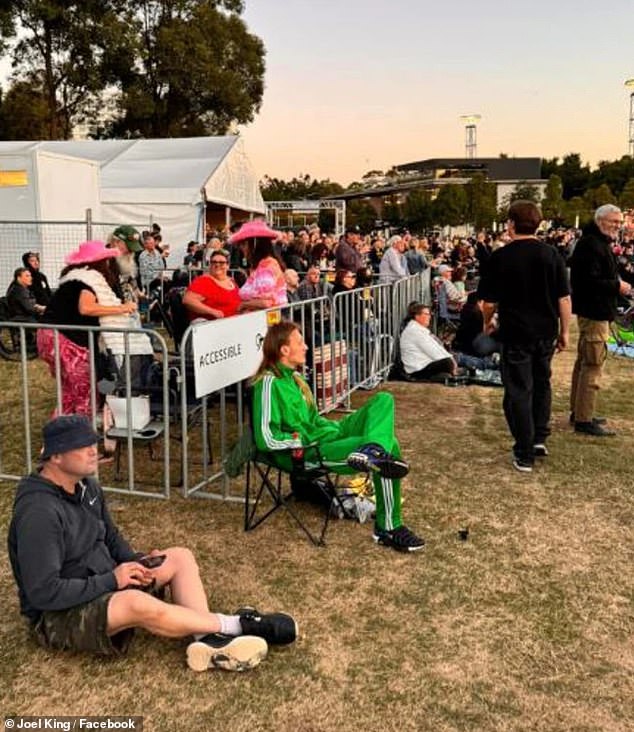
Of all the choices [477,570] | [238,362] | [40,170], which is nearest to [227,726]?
[477,570]

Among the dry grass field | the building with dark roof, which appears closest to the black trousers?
the dry grass field

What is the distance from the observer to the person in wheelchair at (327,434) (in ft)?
13.1

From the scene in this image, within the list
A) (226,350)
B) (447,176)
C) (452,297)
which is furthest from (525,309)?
(447,176)

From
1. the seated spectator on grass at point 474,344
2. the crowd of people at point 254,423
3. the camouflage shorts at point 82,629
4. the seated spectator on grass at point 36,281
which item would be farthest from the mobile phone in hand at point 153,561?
the seated spectator on grass at point 36,281

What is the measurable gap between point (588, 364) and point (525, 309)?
128 cm

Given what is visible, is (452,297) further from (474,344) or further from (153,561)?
(153,561)

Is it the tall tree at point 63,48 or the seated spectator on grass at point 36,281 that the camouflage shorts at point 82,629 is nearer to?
the seated spectator on grass at point 36,281

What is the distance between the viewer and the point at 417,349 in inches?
350

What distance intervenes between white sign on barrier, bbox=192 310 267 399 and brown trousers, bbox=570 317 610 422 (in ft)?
9.37

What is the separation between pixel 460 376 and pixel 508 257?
139 inches

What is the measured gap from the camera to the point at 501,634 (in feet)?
10.9

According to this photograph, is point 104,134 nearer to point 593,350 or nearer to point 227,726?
point 593,350

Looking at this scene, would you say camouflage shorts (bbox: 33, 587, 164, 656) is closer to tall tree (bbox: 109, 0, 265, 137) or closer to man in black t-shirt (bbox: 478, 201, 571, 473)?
man in black t-shirt (bbox: 478, 201, 571, 473)

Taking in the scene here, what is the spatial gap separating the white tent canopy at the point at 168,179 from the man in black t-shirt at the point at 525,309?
1397 cm
